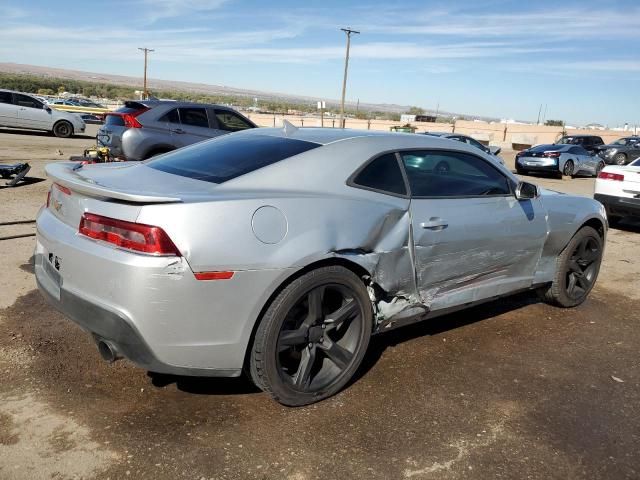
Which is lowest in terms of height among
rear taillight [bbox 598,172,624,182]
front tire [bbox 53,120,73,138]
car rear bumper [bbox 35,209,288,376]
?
front tire [bbox 53,120,73,138]

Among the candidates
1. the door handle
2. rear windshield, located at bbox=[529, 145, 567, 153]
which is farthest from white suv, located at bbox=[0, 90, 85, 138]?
the door handle

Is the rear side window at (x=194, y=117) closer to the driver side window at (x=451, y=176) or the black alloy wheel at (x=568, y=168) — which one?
the driver side window at (x=451, y=176)

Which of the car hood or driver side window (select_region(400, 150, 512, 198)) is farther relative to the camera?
the car hood

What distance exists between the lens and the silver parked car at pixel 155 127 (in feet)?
34.4

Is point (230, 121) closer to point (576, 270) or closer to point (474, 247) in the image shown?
point (576, 270)

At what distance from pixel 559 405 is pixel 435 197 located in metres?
1.47

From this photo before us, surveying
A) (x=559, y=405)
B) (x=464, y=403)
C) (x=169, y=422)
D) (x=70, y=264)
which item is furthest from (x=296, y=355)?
(x=559, y=405)

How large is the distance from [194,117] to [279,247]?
28.7 feet

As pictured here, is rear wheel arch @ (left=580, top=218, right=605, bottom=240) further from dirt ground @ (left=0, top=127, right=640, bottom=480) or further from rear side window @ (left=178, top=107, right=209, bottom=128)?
rear side window @ (left=178, top=107, right=209, bottom=128)

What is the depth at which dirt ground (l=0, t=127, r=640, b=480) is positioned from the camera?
2703 millimetres

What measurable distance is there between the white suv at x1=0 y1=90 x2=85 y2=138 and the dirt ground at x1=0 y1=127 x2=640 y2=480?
19691 mm

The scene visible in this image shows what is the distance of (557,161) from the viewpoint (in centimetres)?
1975

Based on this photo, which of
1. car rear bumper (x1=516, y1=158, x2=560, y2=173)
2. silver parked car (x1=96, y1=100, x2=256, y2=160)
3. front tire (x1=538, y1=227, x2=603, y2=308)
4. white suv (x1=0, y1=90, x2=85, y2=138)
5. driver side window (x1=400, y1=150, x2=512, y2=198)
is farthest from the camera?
white suv (x1=0, y1=90, x2=85, y2=138)

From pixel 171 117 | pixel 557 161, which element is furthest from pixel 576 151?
pixel 171 117
